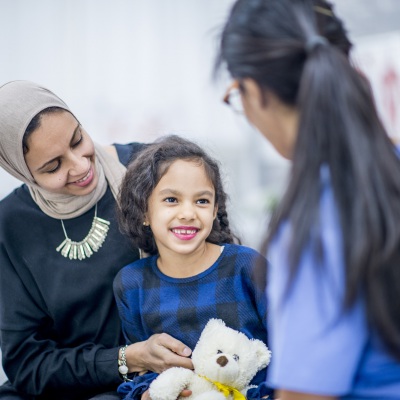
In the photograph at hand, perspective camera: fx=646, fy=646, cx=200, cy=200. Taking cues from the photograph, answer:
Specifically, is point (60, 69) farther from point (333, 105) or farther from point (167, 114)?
point (333, 105)

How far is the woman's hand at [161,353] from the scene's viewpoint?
5.83 feet

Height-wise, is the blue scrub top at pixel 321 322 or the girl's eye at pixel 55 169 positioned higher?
the girl's eye at pixel 55 169

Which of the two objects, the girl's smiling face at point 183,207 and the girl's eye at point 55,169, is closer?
the girl's smiling face at point 183,207

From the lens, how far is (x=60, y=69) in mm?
4223

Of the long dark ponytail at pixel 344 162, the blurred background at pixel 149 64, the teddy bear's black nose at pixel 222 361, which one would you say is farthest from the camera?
the blurred background at pixel 149 64

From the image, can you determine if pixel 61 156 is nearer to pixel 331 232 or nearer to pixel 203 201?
pixel 203 201

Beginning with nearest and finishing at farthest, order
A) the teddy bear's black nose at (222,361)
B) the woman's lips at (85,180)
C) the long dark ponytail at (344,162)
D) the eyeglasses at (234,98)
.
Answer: the long dark ponytail at (344,162), the eyeglasses at (234,98), the teddy bear's black nose at (222,361), the woman's lips at (85,180)

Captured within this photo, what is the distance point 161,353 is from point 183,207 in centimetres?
41

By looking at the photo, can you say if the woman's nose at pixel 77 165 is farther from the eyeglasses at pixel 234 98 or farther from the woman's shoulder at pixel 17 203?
the eyeglasses at pixel 234 98

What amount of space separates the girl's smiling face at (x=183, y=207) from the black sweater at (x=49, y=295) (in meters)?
0.28

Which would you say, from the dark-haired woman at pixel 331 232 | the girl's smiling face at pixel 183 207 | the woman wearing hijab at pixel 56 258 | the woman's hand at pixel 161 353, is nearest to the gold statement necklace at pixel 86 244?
the woman wearing hijab at pixel 56 258

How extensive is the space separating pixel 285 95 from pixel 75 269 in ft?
3.86

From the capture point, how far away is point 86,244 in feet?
6.83

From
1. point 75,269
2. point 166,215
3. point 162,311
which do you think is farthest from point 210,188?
point 75,269
